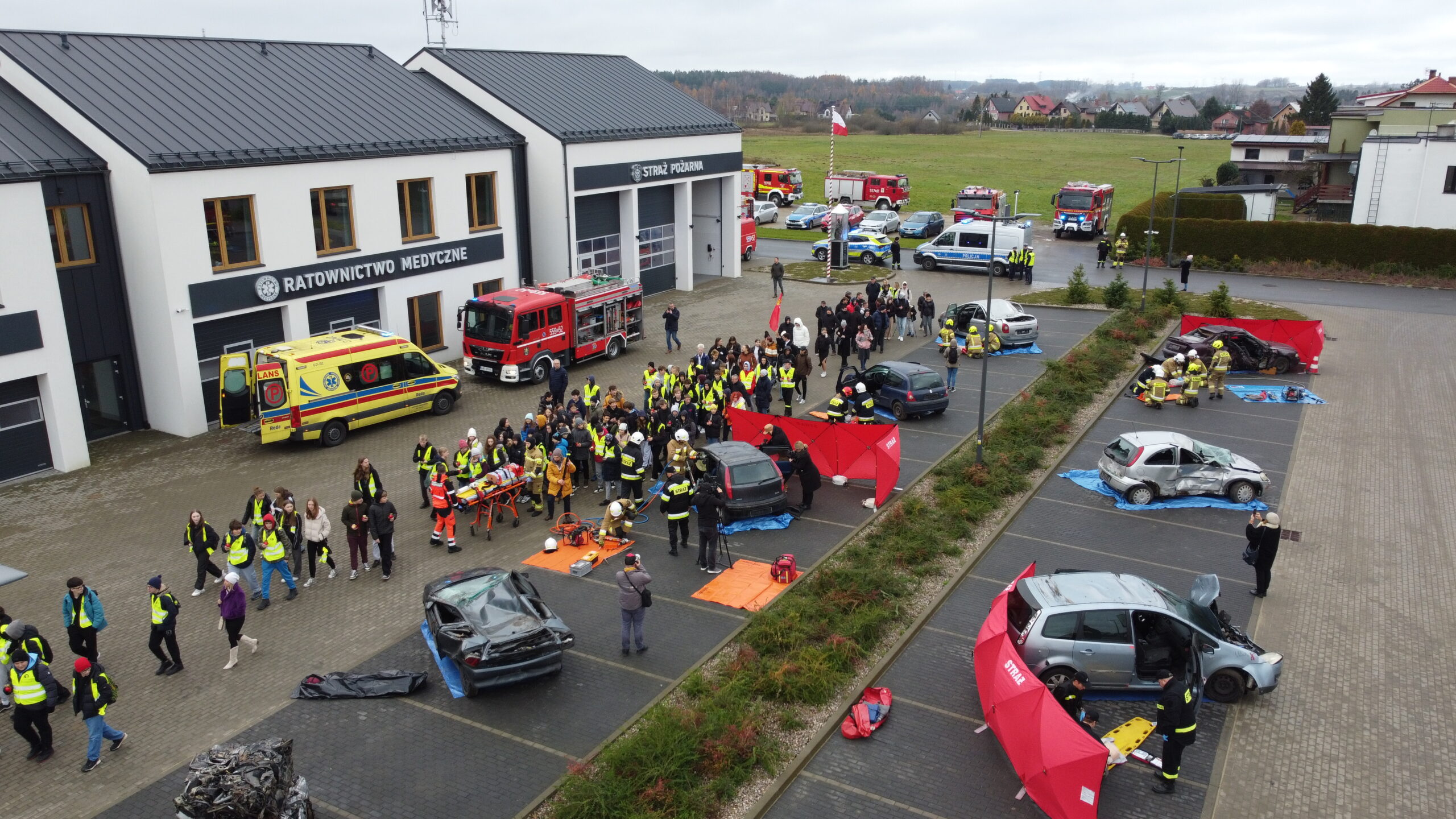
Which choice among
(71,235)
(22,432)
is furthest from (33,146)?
(22,432)

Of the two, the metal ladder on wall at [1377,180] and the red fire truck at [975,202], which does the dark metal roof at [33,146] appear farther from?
the metal ladder on wall at [1377,180]

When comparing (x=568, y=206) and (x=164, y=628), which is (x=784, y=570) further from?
(x=568, y=206)

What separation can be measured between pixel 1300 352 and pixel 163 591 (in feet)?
97.2

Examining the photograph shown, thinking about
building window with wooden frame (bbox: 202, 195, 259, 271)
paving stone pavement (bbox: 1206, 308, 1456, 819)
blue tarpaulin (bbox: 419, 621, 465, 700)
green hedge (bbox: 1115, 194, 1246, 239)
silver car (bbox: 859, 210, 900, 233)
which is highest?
building window with wooden frame (bbox: 202, 195, 259, 271)

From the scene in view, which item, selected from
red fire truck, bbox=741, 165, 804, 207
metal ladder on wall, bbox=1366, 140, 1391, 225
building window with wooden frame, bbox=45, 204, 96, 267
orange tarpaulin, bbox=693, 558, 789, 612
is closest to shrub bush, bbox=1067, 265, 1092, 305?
metal ladder on wall, bbox=1366, 140, 1391, 225

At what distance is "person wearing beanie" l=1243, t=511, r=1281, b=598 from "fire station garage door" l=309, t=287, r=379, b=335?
2103 cm

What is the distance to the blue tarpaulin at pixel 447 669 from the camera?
13.0 meters

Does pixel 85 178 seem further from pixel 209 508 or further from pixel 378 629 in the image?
pixel 378 629

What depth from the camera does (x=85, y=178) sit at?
21938 millimetres

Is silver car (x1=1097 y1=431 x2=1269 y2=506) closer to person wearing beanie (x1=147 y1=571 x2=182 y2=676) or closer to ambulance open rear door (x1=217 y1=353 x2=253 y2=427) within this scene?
person wearing beanie (x1=147 y1=571 x2=182 y2=676)

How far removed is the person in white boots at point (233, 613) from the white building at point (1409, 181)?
1992 inches

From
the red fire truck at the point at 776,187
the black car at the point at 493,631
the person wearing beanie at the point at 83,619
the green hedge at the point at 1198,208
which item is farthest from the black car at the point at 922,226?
the person wearing beanie at the point at 83,619

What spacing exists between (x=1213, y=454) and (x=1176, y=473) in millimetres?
1084

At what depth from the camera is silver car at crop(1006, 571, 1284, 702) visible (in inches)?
494
